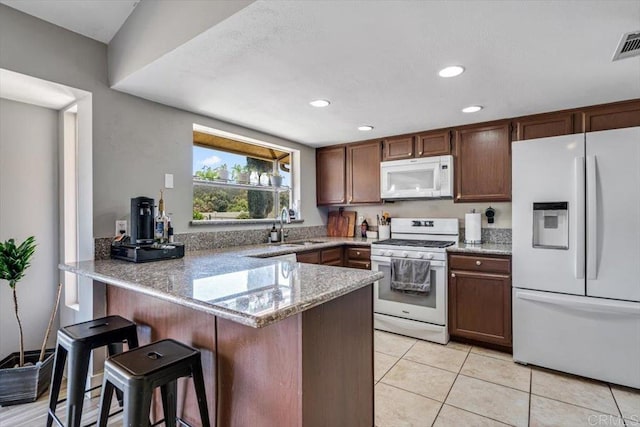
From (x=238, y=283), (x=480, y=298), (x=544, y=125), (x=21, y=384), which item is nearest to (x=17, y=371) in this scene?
(x=21, y=384)

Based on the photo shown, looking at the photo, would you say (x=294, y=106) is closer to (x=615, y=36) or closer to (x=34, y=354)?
(x=615, y=36)

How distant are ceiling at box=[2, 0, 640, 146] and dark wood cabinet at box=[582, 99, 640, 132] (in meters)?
0.12

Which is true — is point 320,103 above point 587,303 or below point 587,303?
above

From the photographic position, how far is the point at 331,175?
4.16m

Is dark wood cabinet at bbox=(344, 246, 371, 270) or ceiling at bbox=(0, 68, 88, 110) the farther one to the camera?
dark wood cabinet at bbox=(344, 246, 371, 270)

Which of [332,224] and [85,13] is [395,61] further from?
[332,224]

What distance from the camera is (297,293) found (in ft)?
3.86

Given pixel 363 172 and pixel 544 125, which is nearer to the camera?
pixel 544 125

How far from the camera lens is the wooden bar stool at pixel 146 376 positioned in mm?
1094

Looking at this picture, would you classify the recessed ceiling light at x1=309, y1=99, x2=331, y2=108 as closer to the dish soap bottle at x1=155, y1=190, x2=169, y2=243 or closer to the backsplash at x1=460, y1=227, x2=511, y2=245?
the dish soap bottle at x1=155, y1=190, x2=169, y2=243

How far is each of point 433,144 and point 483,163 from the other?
1.78 feet

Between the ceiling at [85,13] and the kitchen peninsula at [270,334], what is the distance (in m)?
1.56

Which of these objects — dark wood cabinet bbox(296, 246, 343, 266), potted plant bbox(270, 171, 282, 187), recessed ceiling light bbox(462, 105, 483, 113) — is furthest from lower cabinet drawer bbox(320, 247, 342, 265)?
recessed ceiling light bbox(462, 105, 483, 113)

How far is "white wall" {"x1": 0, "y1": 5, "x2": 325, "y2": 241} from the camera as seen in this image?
6.12 ft
